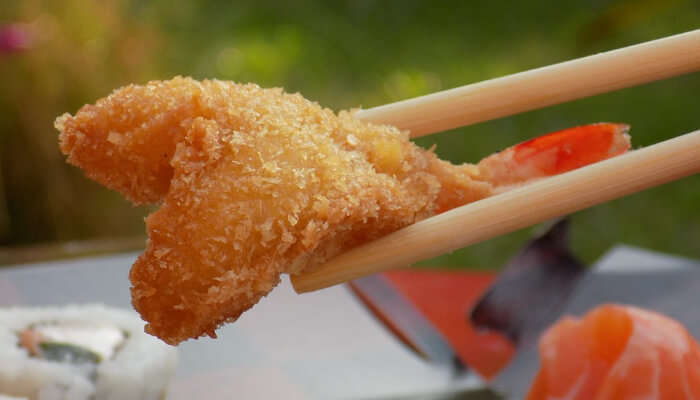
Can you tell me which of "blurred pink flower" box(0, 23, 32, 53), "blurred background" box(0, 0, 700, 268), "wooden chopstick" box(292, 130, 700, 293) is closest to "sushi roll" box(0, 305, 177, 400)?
"blurred background" box(0, 0, 700, 268)

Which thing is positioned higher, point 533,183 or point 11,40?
point 11,40

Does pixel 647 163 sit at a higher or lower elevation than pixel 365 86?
lower

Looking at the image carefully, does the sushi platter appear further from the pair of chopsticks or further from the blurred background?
the pair of chopsticks

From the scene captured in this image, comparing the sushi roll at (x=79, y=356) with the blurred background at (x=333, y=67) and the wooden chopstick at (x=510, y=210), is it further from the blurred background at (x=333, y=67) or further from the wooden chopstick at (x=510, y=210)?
the wooden chopstick at (x=510, y=210)

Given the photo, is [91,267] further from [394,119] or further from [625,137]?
[625,137]

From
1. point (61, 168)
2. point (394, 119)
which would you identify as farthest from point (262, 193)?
point (61, 168)

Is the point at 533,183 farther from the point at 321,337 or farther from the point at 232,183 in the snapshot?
the point at 321,337

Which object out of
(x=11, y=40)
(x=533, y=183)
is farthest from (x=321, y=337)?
(x=11, y=40)
